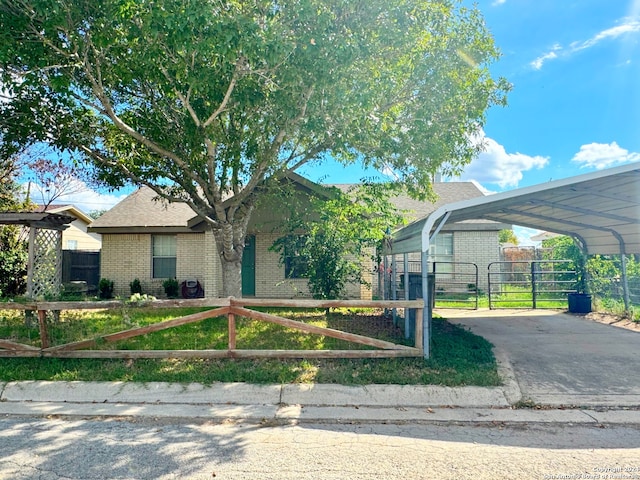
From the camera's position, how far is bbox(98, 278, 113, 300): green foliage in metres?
16.0

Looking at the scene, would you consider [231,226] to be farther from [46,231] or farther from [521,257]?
[521,257]

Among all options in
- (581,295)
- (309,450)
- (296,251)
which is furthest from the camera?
(581,295)

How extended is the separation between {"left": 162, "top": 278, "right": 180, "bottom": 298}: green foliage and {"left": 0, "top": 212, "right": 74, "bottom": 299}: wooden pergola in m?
5.32

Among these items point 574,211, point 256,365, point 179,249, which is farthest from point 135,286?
point 574,211

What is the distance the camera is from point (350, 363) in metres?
6.59

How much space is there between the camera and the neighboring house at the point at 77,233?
23562mm

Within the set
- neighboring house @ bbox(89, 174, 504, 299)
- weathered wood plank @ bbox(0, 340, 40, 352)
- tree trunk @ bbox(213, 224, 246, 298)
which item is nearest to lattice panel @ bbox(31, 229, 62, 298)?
weathered wood plank @ bbox(0, 340, 40, 352)

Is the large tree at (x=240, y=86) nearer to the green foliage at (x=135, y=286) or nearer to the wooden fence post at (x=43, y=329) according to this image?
the wooden fence post at (x=43, y=329)

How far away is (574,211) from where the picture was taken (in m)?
9.88

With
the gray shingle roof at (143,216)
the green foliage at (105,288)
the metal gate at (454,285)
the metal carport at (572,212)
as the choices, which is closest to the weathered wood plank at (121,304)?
the metal carport at (572,212)

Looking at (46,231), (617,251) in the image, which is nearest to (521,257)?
(617,251)

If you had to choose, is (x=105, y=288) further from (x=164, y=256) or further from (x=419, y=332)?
(x=419, y=332)

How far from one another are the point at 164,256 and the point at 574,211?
13644 millimetres

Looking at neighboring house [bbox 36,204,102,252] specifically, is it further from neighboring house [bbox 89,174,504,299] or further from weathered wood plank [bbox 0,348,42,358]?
weathered wood plank [bbox 0,348,42,358]
